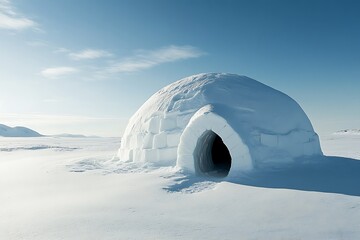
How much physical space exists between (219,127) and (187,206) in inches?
100

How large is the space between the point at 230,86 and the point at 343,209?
5405 millimetres

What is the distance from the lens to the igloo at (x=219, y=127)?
7867 millimetres

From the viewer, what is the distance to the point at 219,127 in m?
7.81

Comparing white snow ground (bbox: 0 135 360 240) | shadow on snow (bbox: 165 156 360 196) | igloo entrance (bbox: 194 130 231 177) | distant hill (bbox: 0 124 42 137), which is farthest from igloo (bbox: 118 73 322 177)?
distant hill (bbox: 0 124 42 137)

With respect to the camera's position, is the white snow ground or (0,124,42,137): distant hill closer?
the white snow ground

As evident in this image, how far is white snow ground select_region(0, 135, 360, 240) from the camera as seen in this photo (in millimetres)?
4750

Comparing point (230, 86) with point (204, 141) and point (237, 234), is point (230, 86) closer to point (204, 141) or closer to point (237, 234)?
point (204, 141)

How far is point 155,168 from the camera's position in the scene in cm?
872

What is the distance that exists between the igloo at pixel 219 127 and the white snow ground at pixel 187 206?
54cm

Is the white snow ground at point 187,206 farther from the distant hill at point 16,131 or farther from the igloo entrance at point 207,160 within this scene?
the distant hill at point 16,131

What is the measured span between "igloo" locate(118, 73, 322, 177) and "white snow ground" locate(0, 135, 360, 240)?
536 millimetres

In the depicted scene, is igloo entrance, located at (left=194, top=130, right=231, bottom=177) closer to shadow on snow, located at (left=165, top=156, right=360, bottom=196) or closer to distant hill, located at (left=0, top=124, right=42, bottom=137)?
shadow on snow, located at (left=165, top=156, right=360, bottom=196)

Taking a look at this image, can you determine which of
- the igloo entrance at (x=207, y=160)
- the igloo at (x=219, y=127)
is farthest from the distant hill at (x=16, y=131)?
the igloo entrance at (x=207, y=160)

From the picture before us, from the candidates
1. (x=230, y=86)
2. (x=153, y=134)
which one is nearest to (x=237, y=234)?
(x=153, y=134)
